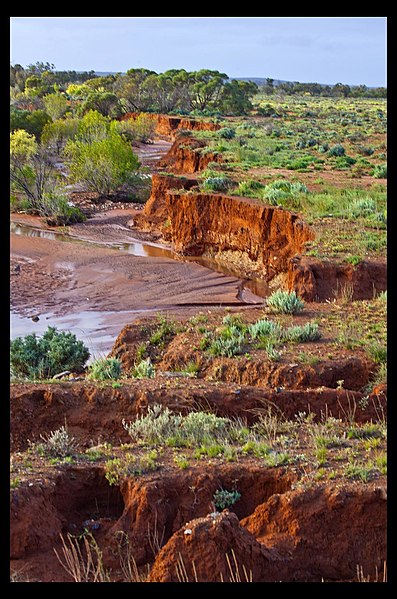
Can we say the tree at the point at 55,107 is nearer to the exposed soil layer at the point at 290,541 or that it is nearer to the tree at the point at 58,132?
the tree at the point at 58,132

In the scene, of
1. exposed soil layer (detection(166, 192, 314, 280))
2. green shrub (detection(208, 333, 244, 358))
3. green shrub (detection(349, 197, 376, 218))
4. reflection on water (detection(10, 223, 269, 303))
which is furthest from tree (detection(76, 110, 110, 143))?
green shrub (detection(208, 333, 244, 358))

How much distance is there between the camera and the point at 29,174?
92.9 ft

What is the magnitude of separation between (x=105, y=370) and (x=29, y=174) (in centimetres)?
1960

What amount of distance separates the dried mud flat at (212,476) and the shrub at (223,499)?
0.01 m

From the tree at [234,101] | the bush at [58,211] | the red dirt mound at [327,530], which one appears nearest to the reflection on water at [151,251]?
the bush at [58,211]

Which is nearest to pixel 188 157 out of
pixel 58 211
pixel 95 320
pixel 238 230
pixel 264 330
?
pixel 58 211

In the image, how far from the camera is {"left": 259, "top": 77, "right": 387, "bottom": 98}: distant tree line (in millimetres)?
83625

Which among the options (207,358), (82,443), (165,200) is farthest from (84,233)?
(82,443)

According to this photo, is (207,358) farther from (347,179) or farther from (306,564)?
(347,179)

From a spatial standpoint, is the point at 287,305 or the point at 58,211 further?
the point at 58,211

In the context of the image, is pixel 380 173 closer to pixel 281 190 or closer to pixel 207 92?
pixel 281 190

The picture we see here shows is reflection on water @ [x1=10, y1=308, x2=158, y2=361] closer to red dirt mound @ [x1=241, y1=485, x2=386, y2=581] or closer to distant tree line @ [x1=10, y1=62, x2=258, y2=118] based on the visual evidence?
red dirt mound @ [x1=241, y1=485, x2=386, y2=581]

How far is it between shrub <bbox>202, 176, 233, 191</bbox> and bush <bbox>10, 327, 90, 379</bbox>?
39.1 ft
